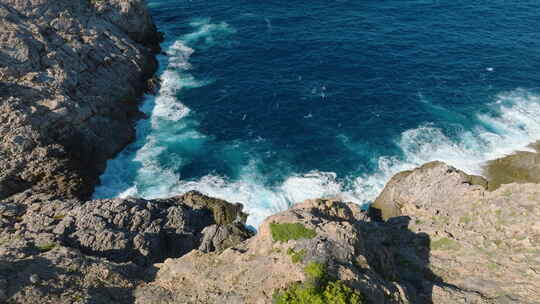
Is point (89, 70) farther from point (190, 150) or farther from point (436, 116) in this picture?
point (436, 116)

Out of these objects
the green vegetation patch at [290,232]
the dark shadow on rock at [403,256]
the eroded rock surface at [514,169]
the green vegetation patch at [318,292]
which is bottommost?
the eroded rock surface at [514,169]

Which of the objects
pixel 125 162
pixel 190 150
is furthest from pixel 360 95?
pixel 125 162

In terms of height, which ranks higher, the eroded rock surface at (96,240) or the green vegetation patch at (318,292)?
the green vegetation patch at (318,292)

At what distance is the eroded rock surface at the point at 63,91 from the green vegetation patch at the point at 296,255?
3540 cm

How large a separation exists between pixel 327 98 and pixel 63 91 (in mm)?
44434

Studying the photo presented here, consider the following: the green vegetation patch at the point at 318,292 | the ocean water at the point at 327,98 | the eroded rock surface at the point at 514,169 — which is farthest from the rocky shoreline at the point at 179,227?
the ocean water at the point at 327,98

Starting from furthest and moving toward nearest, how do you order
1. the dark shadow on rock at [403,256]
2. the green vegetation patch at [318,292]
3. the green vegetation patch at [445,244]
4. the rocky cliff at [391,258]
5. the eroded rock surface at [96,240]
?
the green vegetation patch at [445,244]
the dark shadow on rock at [403,256]
the eroded rock surface at [96,240]
the rocky cliff at [391,258]
the green vegetation patch at [318,292]

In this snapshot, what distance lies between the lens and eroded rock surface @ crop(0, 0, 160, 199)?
2008 inches

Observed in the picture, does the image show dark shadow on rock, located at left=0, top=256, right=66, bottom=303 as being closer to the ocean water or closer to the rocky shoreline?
the rocky shoreline

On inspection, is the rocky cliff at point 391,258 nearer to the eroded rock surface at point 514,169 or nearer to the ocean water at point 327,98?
the ocean water at point 327,98

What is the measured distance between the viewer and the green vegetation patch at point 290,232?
96.2ft

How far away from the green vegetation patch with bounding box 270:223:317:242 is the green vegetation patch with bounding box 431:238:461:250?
14.3 meters

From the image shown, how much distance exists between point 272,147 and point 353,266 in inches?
1511

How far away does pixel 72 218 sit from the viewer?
40.1m
